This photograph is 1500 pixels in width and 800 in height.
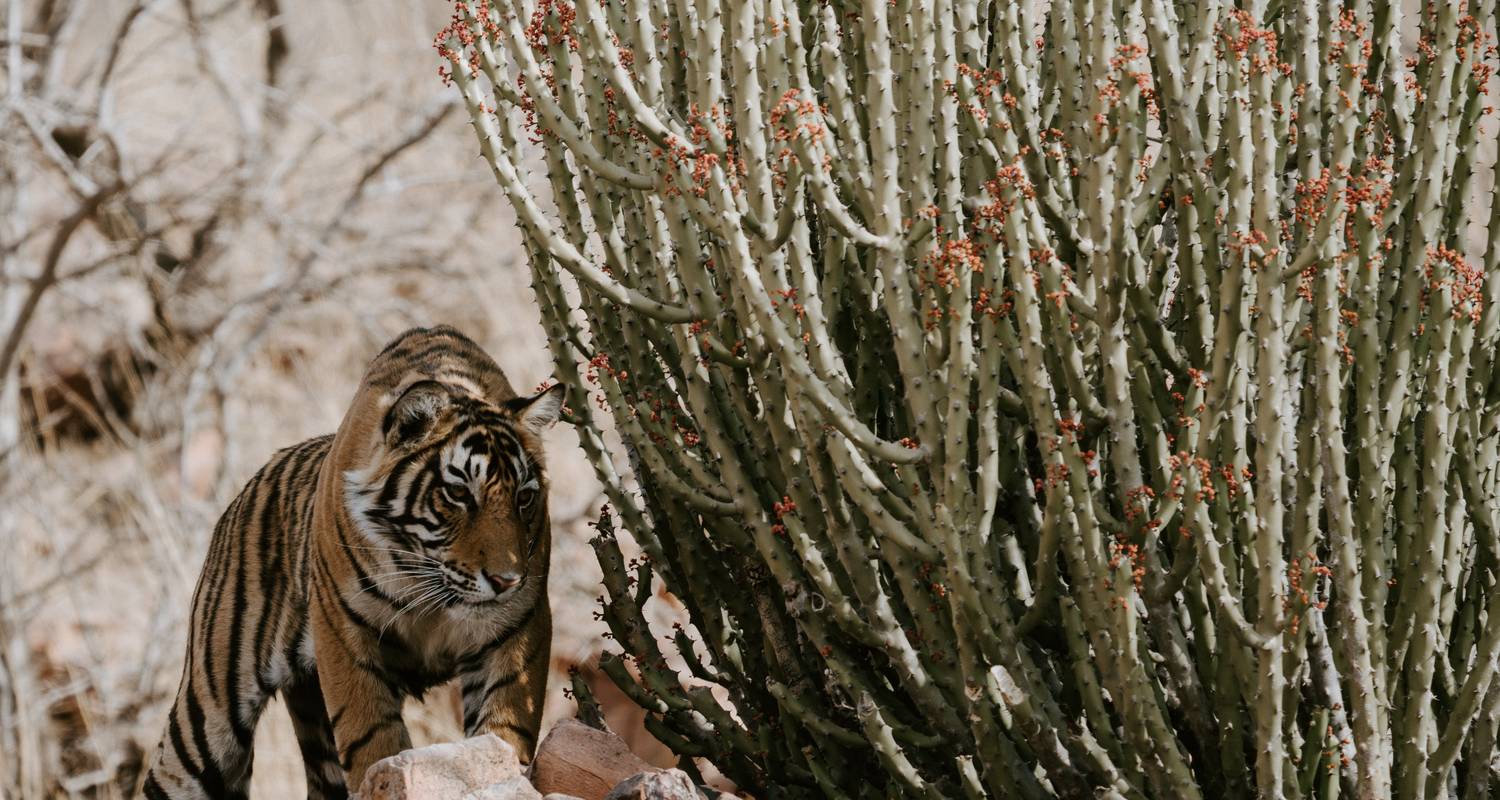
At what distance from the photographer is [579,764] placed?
4.09 m

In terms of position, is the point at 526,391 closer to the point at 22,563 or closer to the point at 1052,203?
the point at 22,563

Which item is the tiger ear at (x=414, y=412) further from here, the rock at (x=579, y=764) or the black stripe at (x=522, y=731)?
the rock at (x=579, y=764)

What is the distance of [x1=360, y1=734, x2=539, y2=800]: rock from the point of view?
11.7 feet

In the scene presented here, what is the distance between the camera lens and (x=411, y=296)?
1300cm

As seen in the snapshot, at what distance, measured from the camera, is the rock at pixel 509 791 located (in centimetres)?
371

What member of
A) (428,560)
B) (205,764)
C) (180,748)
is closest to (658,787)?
(428,560)

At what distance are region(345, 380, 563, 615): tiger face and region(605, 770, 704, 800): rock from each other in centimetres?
86

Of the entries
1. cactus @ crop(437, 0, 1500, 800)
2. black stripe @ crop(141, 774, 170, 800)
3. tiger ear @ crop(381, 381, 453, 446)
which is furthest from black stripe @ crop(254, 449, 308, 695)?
cactus @ crop(437, 0, 1500, 800)

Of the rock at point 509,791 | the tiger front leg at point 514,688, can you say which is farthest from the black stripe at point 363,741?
the rock at point 509,791

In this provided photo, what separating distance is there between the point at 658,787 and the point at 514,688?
0.97m

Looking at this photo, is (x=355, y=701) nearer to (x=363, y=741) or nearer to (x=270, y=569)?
(x=363, y=741)

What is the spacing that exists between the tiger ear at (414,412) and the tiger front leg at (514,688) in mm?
613

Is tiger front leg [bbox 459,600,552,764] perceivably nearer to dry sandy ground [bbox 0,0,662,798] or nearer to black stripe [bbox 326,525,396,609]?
black stripe [bbox 326,525,396,609]

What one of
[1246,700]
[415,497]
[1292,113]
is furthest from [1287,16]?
[415,497]
